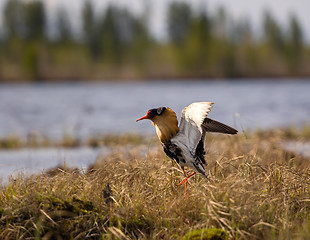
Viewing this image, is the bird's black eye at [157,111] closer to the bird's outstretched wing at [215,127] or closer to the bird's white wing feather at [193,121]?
the bird's white wing feather at [193,121]

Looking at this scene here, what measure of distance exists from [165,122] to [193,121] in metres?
0.29

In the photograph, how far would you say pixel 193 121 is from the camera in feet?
15.6

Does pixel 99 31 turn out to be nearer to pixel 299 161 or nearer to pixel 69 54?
pixel 69 54

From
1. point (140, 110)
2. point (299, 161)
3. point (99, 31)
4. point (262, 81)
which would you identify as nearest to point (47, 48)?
point (99, 31)

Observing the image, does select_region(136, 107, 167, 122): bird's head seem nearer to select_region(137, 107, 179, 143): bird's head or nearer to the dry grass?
select_region(137, 107, 179, 143): bird's head

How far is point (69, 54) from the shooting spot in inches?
2216

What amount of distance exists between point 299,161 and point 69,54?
50984 millimetres

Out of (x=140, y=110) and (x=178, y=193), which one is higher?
(x=178, y=193)

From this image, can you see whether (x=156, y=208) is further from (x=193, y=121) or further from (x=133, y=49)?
(x=133, y=49)

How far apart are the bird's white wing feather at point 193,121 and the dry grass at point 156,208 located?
45 cm

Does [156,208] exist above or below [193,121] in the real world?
below

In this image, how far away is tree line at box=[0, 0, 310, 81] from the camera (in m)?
52.2

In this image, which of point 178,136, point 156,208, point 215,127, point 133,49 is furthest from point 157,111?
point 133,49

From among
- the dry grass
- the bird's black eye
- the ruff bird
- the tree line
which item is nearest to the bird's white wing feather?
the ruff bird
